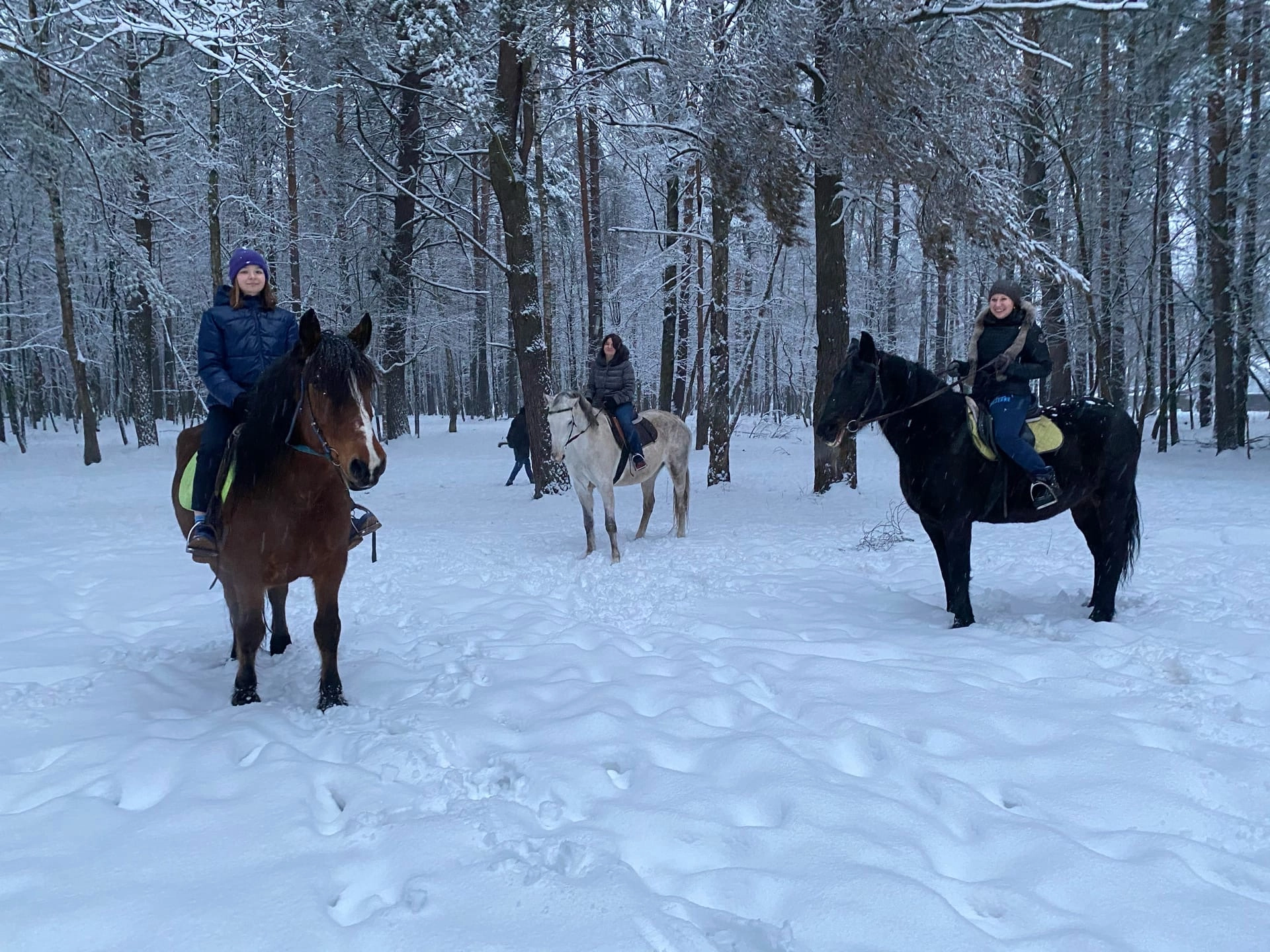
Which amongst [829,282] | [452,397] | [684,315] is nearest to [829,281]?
[829,282]

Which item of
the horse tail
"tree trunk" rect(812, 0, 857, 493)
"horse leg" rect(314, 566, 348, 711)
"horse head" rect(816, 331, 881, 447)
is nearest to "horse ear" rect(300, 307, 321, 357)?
"horse leg" rect(314, 566, 348, 711)

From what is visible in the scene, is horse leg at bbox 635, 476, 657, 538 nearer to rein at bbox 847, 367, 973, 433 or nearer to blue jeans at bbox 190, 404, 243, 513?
rein at bbox 847, 367, 973, 433

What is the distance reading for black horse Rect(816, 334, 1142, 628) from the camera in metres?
5.36

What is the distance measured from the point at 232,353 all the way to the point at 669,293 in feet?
49.7

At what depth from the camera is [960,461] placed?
543 cm

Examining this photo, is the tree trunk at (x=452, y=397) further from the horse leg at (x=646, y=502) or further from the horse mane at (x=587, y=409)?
the horse mane at (x=587, y=409)

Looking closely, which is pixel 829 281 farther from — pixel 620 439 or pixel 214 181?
pixel 214 181

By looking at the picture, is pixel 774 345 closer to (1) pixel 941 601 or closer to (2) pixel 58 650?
(1) pixel 941 601

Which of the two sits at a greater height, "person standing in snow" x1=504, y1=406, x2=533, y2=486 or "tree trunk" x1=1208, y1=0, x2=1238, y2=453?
"tree trunk" x1=1208, y1=0, x2=1238, y2=453

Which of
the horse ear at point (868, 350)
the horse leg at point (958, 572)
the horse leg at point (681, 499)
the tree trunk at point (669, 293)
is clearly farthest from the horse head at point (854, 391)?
the tree trunk at point (669, 293)

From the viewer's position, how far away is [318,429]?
3.46 metres

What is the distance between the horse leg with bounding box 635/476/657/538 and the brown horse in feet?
19.8

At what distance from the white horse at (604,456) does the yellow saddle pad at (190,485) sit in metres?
4.30

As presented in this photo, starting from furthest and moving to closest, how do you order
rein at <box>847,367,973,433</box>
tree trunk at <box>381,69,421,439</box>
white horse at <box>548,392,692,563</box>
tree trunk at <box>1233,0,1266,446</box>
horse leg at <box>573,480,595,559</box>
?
tree trunk at <box>381,69,421,439</box>
tree trunk at <box>1233,0,1266,446</box>
horse leg at <box>573,480,595,559</box>
white horse at <box>548,392,692,563</box>
rein at <box>847,367,973,433</box>
